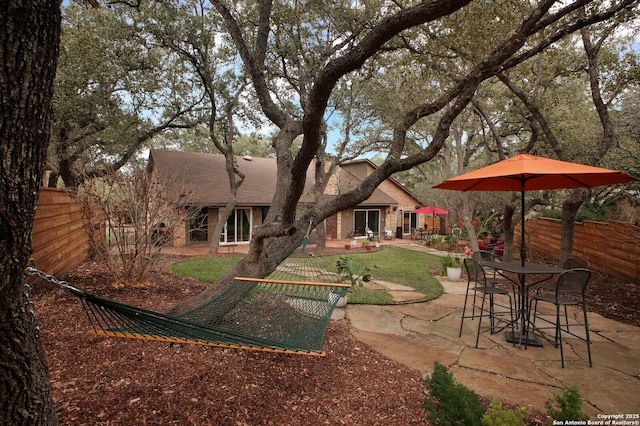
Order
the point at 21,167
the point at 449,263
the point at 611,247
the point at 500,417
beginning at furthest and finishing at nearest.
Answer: the point at 449,263 → the point at 611,247 → the point at 500,417 → the point at 21,167

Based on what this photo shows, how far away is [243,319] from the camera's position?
336cm

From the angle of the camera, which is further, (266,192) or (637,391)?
(266,192)

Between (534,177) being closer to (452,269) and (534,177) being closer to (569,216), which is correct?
(569,216)

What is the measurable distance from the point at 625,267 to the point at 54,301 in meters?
10.1

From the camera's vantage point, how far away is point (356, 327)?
432cm

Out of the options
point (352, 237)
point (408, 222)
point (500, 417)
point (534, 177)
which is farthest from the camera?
point (408, 222)

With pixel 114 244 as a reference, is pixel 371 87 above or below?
above

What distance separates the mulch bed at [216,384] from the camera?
2.26 m

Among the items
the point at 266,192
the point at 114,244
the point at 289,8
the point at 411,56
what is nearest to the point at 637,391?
the point at 411,56

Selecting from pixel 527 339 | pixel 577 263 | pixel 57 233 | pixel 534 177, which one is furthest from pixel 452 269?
pixel 57 233

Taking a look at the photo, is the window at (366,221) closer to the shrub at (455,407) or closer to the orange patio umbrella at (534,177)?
the orange patio umbrella at (534,177)

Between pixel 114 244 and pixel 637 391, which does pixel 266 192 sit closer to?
pixel 114 244

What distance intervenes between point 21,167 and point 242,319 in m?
2.45

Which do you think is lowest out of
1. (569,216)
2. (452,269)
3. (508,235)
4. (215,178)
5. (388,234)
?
(452,269)
